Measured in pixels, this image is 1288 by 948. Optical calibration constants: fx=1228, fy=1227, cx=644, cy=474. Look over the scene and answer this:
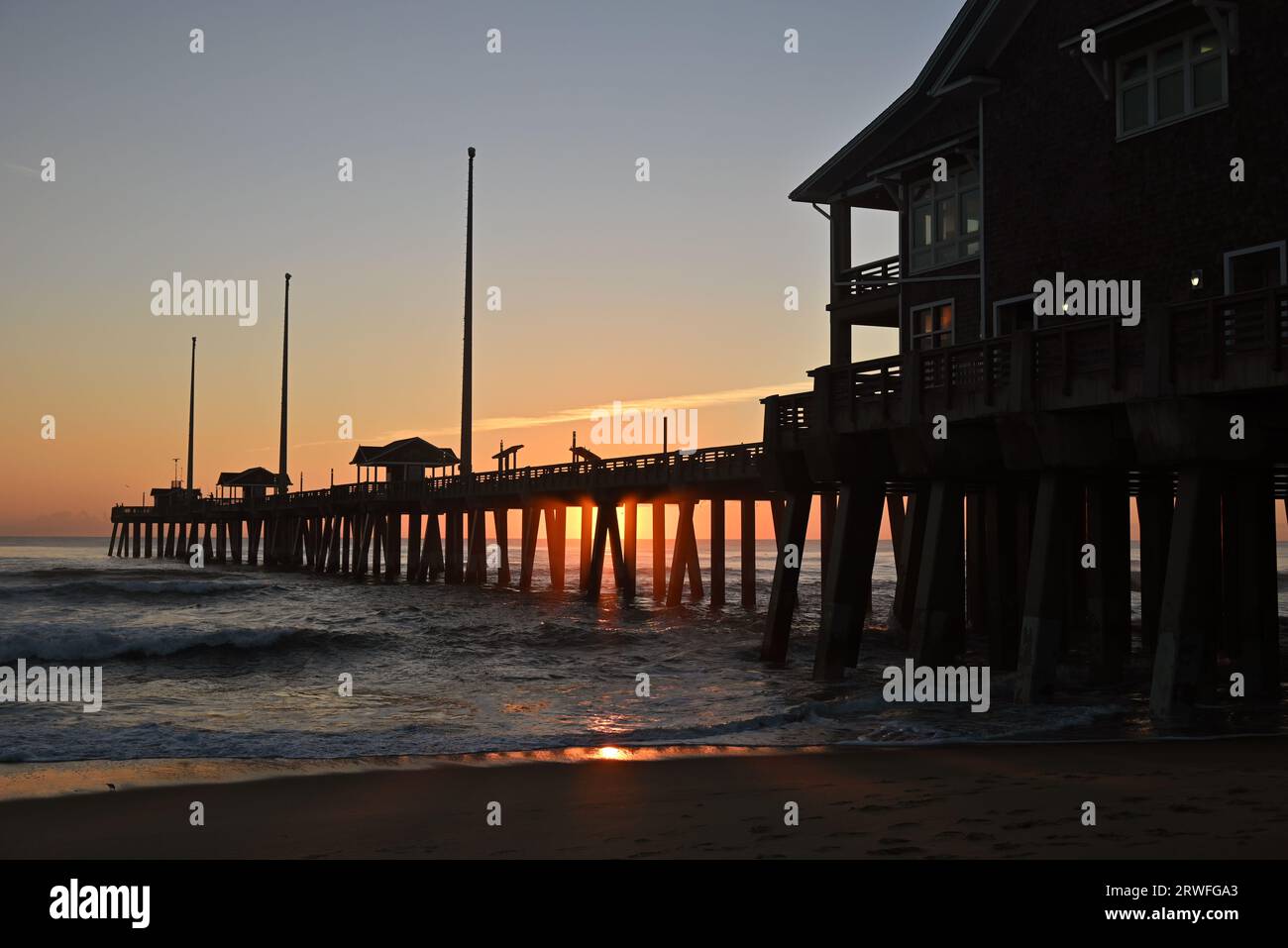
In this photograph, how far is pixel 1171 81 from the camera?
16.6 meters

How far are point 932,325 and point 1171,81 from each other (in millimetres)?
5791

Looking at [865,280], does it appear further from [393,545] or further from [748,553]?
[393,545]

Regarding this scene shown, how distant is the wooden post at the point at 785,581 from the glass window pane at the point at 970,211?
5.20m

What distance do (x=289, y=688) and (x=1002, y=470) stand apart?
13078 mm

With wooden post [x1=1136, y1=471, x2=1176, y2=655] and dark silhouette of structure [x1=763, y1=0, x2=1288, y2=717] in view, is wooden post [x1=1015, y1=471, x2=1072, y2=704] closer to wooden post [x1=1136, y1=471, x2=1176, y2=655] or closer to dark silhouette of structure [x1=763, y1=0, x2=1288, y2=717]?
dark silhouette of structure [x1=763, y1=0, x2=1288, y2=717]

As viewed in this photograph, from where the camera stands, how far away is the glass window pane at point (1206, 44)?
16.0 meters

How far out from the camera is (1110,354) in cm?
1415

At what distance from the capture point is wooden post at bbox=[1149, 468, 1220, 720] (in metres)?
13.2

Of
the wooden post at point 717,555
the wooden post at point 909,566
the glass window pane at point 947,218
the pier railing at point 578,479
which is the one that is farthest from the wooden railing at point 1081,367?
the wooden post at point 717,555

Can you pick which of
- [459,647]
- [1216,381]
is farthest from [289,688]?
[1216,381]

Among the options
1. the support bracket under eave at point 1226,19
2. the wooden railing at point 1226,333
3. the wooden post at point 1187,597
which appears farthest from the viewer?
the support bracket under eave at point 1226,19

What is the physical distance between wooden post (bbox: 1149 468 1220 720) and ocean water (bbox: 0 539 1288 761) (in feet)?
1.63

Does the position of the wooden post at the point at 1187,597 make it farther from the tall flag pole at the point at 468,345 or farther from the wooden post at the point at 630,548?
the tall flag pole at the point at 468,345

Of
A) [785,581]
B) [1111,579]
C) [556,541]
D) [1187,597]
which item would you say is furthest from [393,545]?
[1187,597]
